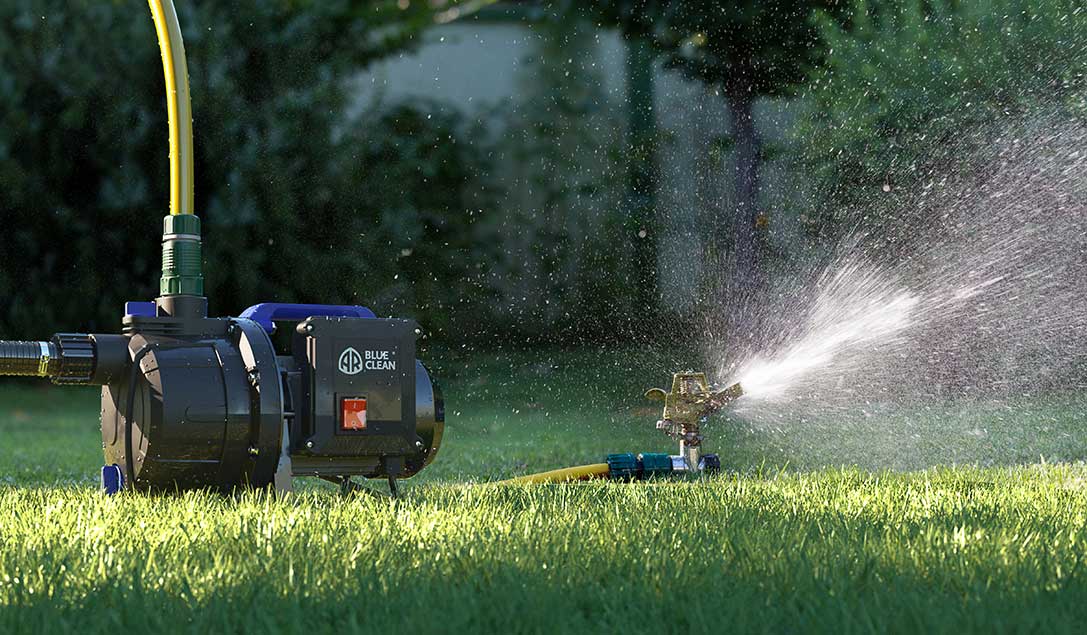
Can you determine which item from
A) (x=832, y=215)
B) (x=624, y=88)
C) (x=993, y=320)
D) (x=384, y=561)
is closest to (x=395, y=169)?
(x=624, y=88)

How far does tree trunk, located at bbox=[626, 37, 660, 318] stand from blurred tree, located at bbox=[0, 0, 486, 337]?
2.05 metres

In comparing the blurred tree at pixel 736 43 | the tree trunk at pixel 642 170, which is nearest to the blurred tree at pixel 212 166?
the tree trunk at pixel 642 170

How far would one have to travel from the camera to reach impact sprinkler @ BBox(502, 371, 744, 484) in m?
5.08

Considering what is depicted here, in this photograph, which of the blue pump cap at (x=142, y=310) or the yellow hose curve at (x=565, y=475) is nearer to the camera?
the blue pump cap at (x=142, y=310)

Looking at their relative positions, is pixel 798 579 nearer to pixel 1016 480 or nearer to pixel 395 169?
pixel 1016 480

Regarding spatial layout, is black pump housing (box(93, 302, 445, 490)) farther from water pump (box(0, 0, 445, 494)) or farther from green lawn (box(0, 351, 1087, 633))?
green lawn (box(0, 351, 1087, 633))

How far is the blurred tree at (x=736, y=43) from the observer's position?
45.4 feet

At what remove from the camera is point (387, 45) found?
42.9ft

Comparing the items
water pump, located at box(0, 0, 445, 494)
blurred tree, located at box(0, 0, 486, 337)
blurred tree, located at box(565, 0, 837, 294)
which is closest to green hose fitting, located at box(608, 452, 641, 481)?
water pump, located at box(0, 0, 445, 494)

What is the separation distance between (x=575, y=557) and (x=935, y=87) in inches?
381

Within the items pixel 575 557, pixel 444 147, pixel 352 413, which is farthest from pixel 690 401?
pixel 444 147

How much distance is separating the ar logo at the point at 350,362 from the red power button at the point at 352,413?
3.0 inches

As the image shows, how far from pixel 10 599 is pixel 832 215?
35.3ft

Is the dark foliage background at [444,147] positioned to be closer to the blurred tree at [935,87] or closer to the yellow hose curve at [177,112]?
the blurred tree at [935,87]
